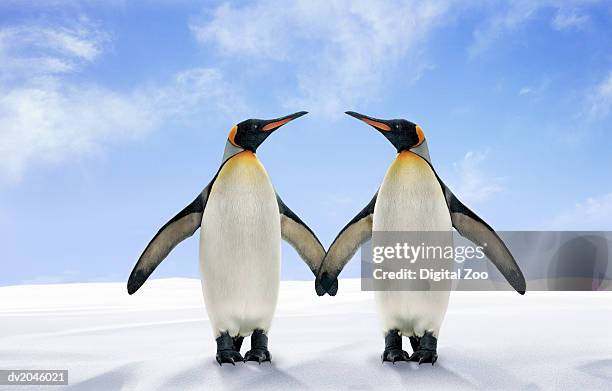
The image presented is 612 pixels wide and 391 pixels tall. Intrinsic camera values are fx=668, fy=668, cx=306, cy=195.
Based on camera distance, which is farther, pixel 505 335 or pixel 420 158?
pixel 505 335

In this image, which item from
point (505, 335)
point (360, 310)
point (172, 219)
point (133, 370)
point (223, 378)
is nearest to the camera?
point (223, 378)

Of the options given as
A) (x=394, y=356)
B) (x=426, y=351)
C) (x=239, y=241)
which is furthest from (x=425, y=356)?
(x=239, y=241)

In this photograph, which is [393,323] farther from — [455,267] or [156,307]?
[156,307]

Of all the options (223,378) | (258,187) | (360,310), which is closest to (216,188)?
(258,187)

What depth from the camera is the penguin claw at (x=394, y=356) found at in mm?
3173

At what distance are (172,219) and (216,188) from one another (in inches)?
12.1

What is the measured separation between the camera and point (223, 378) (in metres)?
2.95

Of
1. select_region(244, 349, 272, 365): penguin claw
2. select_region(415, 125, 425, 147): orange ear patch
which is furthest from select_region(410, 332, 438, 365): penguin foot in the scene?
select_region(415, 125, 425, 147): orange ear patch

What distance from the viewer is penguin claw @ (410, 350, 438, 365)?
315 centimetres

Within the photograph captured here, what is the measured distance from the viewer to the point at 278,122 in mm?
3316

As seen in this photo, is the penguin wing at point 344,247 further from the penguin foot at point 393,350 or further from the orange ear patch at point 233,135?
the orange ear patch at point 233,135

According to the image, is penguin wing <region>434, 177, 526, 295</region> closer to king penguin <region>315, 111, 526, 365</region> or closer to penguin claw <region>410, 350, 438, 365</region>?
king penguin <region>315, 111, 526, 365</region>

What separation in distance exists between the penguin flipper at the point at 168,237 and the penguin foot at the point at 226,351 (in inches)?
21.3

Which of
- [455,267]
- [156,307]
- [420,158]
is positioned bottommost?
[156,307]
